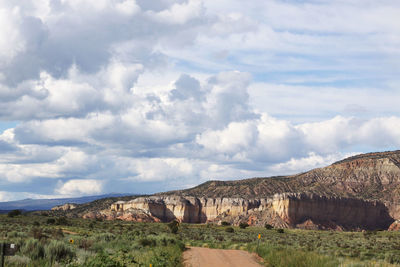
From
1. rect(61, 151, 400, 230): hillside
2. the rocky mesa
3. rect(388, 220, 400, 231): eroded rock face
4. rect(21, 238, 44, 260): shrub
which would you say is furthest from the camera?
rect(388, 220, 400, 231): eroded rock face

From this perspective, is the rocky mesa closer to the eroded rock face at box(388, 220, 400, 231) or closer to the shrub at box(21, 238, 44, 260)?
the eroded rock face at box(388, 220, 400, 231)

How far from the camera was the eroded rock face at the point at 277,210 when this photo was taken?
115875mm

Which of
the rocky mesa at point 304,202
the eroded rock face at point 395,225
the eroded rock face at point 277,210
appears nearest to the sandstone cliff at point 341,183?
the rocky mesa at point 304,202

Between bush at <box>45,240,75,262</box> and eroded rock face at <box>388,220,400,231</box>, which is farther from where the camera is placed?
eroded rock face at <box>388,220,400,231</box>

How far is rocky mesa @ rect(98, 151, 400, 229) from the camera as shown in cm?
11738

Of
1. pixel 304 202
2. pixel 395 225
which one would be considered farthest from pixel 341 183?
pixel 304 202

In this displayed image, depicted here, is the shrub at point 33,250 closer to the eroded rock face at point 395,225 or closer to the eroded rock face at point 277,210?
the eroded rock face at point 277,210

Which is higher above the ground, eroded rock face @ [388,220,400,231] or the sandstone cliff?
the sandstone cliff

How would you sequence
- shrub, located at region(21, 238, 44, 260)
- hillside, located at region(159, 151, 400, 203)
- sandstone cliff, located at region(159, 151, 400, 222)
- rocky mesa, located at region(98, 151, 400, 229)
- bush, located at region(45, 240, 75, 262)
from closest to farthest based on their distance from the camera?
shrub, located at region(21, 238, 44, 260) → bush, located at region(45, 240, 75, 262) → rocky mesa, located at region(98, 151, 400, 229) → sandstone cliff, located at region(159, 151, 400, 222) → hillside, located at region(159, 151, 400, 203)

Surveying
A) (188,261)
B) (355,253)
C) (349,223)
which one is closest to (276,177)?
(349,223)

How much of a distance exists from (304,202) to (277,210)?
8.20 m

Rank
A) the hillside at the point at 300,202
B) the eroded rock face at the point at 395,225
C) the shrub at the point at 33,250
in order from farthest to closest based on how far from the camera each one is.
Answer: the eroded rock face at the point at 395,225 < the hillside at the point at 300,202 < the shrub at the point at 33,250

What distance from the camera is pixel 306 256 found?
19.1 metres

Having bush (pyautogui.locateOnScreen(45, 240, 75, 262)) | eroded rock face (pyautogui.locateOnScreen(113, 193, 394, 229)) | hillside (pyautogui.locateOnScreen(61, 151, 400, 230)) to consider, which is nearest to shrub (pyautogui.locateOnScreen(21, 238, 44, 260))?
bush (pyautogui.locateOnScreen(45, 240, 75, 262))
